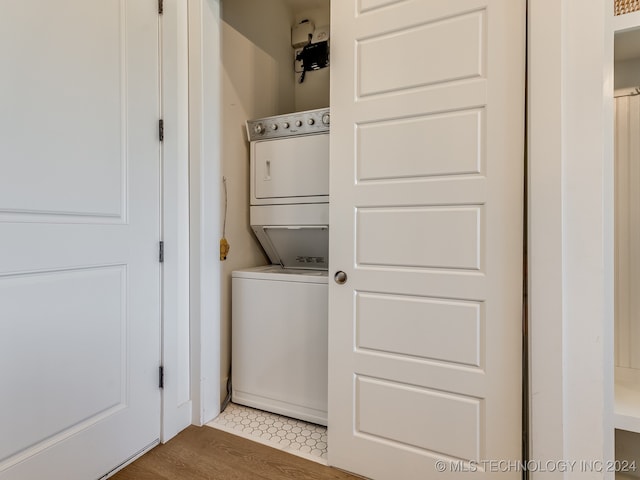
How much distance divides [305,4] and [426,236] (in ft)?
7.76

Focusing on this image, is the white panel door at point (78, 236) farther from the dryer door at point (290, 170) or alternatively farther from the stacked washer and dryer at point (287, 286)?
the dryer door at point (290, 170)

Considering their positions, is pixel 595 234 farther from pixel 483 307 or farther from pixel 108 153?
pixel 108 153

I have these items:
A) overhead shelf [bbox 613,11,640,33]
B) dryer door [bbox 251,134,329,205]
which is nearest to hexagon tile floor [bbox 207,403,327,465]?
dryer door [bbox 251,134,329,205]

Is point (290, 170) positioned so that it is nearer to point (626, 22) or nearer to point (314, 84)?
point (314, 84)

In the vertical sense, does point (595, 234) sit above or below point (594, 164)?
below

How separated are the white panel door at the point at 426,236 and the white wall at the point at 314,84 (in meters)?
1.16

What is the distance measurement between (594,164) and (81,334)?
204 cm

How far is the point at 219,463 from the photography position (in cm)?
151

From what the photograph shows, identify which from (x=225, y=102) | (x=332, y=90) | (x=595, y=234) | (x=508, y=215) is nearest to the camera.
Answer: (x=595, y=234)

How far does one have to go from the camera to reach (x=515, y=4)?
118 centimetres

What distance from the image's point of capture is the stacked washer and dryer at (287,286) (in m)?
1.84

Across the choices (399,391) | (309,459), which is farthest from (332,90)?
(309,459)

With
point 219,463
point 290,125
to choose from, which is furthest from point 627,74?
point 219,463

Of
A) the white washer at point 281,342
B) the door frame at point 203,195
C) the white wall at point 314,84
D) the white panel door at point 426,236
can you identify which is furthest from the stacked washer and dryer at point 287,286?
the white wall at point 314,84
